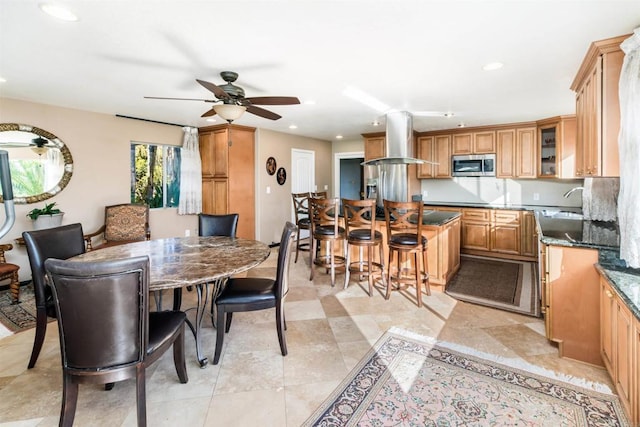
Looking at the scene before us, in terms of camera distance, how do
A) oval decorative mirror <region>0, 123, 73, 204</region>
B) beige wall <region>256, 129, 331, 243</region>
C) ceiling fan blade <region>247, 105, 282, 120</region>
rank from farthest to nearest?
beige wall <region>256, 129, 331, 243</region> < oval decorative mirror <region>0, 123, 73, 204</region> < ceiling fan blade <region>247, 105, 282, 120</region>

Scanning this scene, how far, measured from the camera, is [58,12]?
185 cm

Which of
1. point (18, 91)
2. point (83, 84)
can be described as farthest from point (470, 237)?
point (18, 91)

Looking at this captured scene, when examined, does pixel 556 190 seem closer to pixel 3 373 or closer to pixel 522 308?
pixel 522 308

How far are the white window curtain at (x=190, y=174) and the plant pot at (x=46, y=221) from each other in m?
1.75

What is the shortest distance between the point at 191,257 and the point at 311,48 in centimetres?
178

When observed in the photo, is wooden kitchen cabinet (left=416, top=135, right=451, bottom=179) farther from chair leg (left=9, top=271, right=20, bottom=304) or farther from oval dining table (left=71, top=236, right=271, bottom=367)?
chair leg (left=9, top=271, right=20, bottom=304)

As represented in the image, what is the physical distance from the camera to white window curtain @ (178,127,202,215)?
5.48 meters

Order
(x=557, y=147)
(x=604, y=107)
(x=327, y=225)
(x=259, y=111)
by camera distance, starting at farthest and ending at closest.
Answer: (x=557, y=147), (x=327, y=225), (x=259, y=111), (x=604, y=107)

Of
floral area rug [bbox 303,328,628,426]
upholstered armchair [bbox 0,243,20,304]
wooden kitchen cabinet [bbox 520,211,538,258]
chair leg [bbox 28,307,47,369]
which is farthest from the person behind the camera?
wooden kitchen cabinet [bbox 520,211,538,258]

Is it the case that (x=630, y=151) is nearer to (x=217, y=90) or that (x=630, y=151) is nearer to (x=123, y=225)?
(x=217, y=90)

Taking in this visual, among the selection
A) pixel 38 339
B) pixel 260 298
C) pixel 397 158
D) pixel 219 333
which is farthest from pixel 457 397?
pixel 397 158

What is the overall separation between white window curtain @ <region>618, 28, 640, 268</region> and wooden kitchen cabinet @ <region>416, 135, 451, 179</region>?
3.91 meters

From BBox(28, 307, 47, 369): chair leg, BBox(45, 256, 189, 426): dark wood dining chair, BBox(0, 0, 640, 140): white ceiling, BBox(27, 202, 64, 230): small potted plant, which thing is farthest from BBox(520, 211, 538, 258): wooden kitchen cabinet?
BBox(27, 202, 64, 230): small potted plant

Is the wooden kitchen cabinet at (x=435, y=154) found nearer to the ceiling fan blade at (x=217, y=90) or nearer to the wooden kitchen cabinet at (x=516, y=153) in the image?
the wooden kitchen cabinet at (x=516, y=153)
